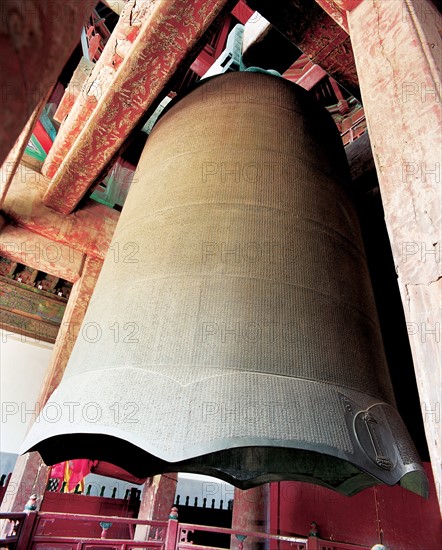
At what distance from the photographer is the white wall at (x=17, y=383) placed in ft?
17.3

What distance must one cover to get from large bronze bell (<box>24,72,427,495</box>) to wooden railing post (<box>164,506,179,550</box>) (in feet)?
4.88

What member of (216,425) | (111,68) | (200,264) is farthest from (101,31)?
(216,425)

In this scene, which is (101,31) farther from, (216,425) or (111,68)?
(216,425)

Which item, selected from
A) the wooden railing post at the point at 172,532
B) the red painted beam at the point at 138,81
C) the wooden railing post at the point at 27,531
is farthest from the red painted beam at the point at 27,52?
the wooden railing post at the point at 172,532

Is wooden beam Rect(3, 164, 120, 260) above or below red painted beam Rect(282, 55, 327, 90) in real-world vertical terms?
below

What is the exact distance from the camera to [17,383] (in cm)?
546

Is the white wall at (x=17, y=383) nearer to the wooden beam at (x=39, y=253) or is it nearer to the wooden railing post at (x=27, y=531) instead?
the wooden beam at (x=39, y=253)

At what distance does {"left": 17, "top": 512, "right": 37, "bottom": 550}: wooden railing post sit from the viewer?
184cm

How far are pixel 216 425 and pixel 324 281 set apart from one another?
0.45m

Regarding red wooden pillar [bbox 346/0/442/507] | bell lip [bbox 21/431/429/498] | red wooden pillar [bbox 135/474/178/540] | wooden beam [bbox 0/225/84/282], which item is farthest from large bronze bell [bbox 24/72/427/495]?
red wooden pillar [bbox 135/474/178/540]

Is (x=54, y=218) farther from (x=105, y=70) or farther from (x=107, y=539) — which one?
(x=107, y=539)

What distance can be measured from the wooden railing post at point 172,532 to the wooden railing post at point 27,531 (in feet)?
2.81

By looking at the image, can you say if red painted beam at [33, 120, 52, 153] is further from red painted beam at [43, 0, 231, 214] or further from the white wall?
Result: the white wall

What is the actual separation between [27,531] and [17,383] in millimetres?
4134
